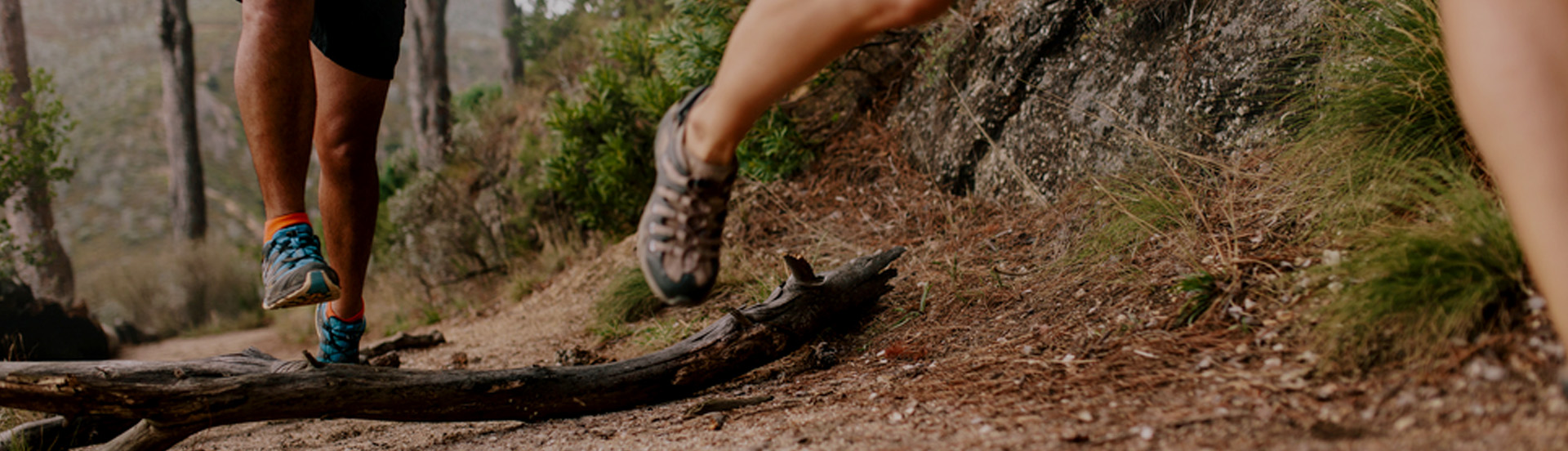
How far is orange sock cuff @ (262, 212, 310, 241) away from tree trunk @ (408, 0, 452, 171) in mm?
6224

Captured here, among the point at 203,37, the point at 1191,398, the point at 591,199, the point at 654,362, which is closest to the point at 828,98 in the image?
the point at 591,199

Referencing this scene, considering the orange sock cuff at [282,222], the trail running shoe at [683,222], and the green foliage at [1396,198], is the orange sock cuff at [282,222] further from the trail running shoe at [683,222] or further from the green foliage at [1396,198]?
the green foliage at [1396,198]

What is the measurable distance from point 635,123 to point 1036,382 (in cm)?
396

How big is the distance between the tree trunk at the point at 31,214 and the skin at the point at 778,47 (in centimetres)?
656

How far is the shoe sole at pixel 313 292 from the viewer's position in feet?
5.38

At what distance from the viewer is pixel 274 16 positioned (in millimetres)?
1749

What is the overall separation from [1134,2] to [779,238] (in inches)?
76.1

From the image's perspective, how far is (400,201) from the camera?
21.1ft

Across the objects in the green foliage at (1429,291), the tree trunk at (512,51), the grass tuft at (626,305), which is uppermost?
the tree trunk at (512,51)

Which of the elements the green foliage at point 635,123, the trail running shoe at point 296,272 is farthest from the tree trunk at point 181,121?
the trail running shoe at point 296,272

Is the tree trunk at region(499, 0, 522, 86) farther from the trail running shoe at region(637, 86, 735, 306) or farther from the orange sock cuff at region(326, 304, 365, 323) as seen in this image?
the trail running shoe at region(637, 86, 735, 306)

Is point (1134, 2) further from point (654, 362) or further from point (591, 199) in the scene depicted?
point (591, 199)

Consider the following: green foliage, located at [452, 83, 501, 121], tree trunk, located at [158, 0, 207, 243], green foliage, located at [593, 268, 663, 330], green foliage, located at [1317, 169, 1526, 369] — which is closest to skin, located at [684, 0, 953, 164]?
green foliage, located at [1317, 169, 1526, 369]

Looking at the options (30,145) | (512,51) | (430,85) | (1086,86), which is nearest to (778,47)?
(1086,86)
